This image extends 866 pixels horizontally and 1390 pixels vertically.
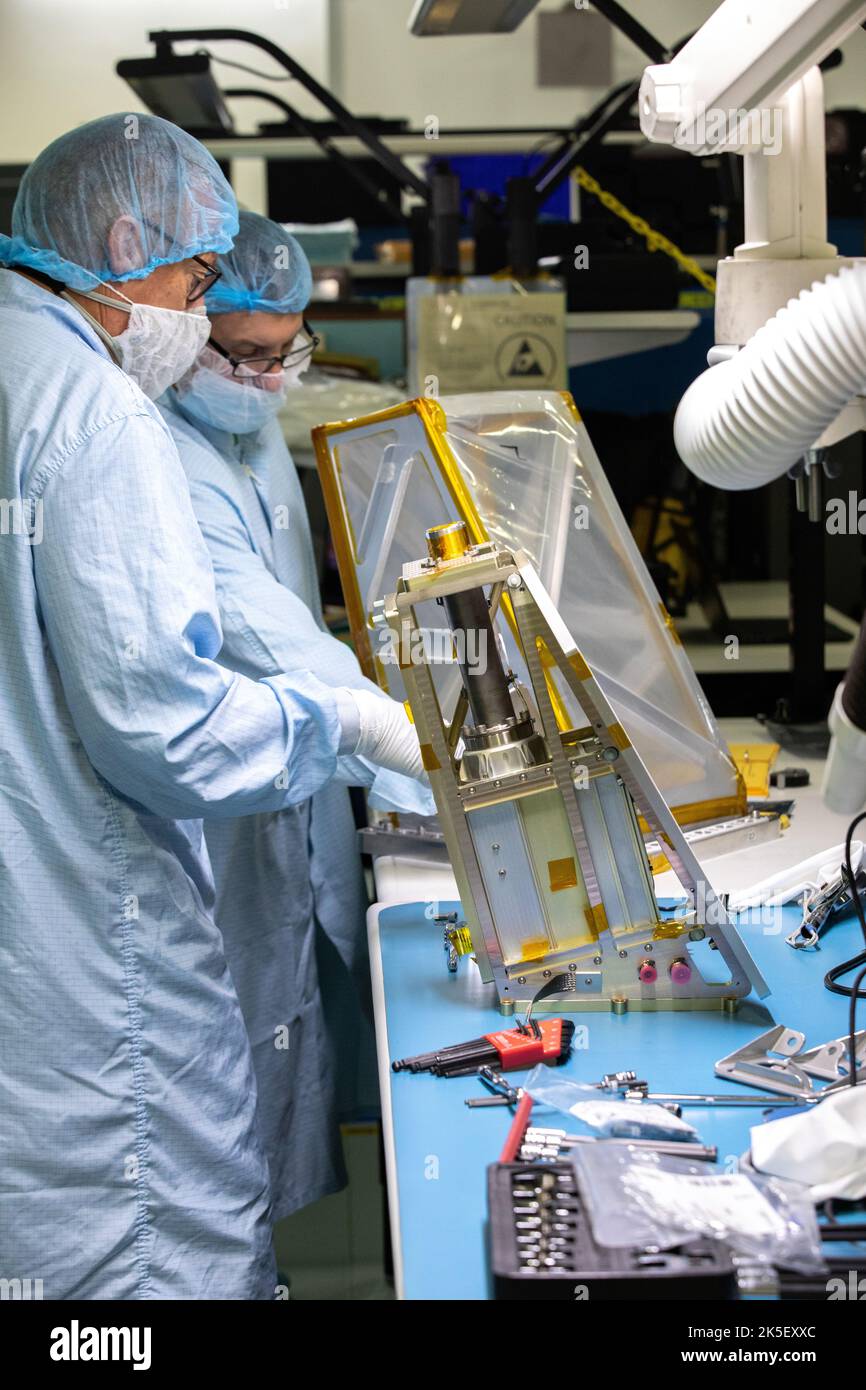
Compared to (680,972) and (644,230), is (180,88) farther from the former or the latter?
(680,972)

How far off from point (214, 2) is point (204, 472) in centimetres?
597

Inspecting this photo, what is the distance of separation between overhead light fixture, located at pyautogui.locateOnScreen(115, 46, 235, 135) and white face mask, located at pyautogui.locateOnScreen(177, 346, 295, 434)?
149 centimetres

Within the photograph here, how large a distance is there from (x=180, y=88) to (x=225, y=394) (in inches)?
68.7

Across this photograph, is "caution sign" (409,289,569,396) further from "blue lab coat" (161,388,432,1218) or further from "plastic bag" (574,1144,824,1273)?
"plastic bag" (574,1144,824,1273)

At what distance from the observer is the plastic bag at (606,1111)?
3.92 feet

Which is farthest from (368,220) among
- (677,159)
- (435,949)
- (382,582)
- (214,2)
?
(435,949)

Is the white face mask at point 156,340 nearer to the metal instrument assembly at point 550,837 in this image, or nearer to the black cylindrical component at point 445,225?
the metal instrument assembly at point 550,837

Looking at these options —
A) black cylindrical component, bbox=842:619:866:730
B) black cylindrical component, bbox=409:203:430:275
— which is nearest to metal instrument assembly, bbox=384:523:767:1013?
black cylindrical component, bbox=842:619:866:730

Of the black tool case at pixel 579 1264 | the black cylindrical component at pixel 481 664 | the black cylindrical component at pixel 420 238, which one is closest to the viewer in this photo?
the black tool case at pixel 579 1264

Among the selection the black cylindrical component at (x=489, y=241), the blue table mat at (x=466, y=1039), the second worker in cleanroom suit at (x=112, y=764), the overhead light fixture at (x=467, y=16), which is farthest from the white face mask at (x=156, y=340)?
the black cylindrical component at (x=489, y=241)

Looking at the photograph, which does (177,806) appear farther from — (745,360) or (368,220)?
(368,220)

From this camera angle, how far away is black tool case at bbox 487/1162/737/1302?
957 mm

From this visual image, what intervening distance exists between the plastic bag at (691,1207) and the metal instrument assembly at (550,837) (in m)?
0.34

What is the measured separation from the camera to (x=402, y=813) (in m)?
2.06
